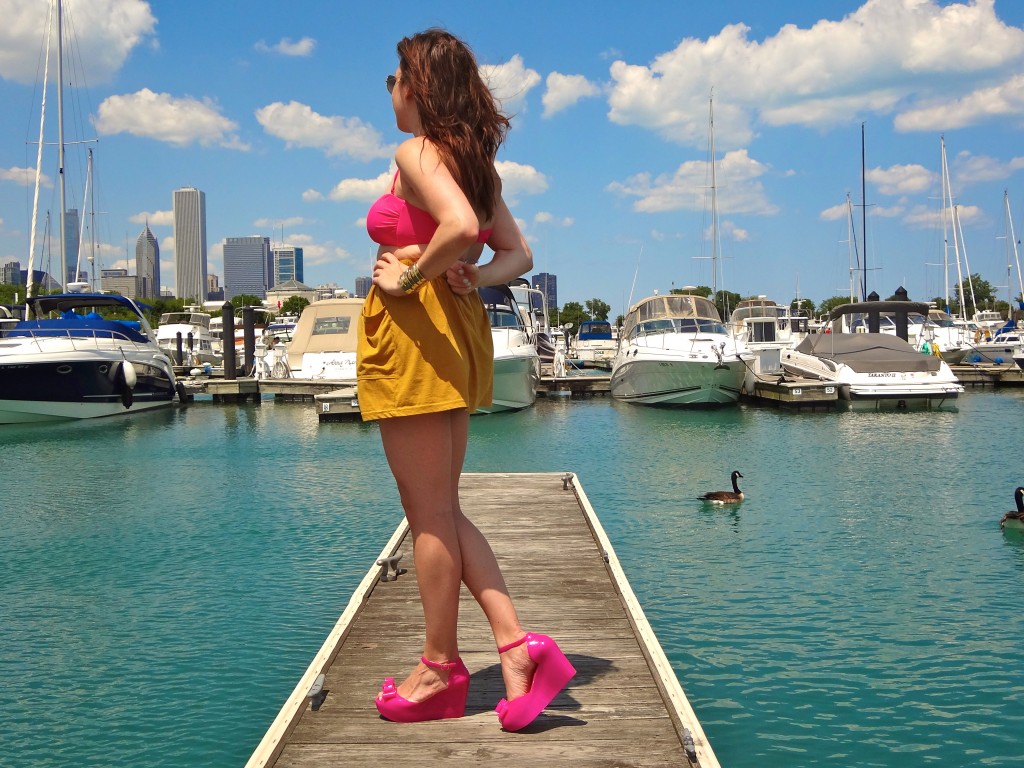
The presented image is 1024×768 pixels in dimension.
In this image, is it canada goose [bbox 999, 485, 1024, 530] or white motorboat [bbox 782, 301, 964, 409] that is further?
white motorboat [bbox 782, 301, 964, 409]

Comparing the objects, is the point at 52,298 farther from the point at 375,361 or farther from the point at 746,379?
the point at 375,361

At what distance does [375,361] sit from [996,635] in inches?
250

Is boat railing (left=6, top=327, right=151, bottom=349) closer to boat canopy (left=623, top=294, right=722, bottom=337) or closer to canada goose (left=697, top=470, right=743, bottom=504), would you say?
boat canopy (left=623, top=294, right=722, bottom=337)

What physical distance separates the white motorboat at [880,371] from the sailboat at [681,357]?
2.56 metres

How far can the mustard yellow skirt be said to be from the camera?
3.31 metres

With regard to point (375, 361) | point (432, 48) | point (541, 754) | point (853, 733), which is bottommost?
point (853, 733)

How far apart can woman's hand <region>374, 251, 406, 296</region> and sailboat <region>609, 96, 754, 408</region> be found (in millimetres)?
26108

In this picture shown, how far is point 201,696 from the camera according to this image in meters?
6.40

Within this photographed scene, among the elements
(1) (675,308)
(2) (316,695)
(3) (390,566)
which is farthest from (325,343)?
(2) (316,695)

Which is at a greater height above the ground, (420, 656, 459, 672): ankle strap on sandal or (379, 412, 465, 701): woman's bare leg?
(379, 412, 465, 701): woman's bare leg

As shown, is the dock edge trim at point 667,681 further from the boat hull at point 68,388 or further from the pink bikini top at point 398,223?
the boat hull at point 68,388

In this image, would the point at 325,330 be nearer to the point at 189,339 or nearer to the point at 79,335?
the point at 79,335

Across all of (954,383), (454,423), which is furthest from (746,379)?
(454,423)

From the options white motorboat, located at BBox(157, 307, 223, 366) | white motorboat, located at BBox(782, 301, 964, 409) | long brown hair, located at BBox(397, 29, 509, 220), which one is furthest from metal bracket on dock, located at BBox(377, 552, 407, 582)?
white motorboat, located at BBox(157, 307, 223, 366)
